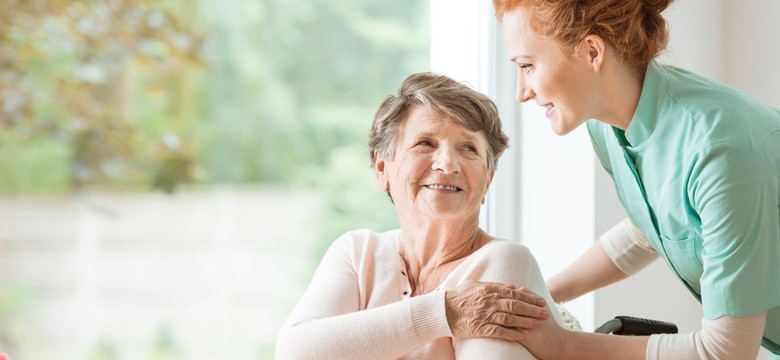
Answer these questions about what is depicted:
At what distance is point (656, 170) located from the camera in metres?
1.56

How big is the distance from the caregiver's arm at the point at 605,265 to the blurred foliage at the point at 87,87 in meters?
1.36

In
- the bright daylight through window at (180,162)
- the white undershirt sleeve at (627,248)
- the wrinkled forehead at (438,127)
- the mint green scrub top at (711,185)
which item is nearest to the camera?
the mint green scrub top at (711,185)

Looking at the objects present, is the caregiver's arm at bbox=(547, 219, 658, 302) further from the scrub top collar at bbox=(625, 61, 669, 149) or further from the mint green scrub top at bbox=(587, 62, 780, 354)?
the scrub top collar at bbox=(625, 61, 669, 149)

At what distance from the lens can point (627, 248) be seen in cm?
193

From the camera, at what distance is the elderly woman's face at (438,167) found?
158cm

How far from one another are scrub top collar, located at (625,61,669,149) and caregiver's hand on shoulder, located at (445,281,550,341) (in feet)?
1.30

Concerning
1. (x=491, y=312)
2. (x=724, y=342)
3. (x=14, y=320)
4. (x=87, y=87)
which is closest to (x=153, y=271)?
(x=14, y=320)

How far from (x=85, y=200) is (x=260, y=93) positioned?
748mm

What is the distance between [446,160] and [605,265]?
0.60 metres

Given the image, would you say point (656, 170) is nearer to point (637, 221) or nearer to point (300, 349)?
point (637, 221)

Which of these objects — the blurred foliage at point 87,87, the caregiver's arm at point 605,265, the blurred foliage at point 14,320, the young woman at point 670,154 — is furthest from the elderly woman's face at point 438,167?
the blurred foliage at point 14,320

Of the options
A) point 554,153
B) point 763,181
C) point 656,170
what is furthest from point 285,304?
point 763,181

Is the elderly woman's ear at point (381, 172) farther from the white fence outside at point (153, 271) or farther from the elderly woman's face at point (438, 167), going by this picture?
the white fence outside at point (153, 271)

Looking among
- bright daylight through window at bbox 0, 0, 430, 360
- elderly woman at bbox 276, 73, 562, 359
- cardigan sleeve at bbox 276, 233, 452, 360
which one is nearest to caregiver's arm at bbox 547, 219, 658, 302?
elderly woman at bbox 276, 73, 562, 359
